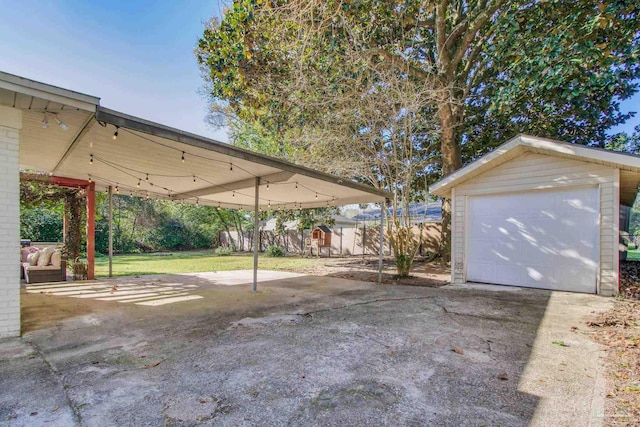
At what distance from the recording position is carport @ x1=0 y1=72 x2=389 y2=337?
349 cm

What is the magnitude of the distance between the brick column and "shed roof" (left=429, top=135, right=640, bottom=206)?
25.2ft

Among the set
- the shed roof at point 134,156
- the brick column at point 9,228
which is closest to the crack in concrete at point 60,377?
the brick column at point 9,228

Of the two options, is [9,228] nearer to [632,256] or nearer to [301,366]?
[301,366]

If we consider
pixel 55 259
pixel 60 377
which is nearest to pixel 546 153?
pixel 60 377

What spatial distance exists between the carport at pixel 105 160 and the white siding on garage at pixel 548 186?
80.0 inches

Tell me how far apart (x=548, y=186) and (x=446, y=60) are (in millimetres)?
4982

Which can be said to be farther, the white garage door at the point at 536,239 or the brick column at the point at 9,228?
the white garage door at the point at 536,239

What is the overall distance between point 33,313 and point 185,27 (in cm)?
790

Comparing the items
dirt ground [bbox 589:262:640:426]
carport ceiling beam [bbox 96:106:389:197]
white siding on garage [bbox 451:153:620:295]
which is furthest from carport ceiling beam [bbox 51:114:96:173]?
white siding on garage [bbox 451:153:620:295]

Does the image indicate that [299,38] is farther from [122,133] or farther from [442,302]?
[442,302]

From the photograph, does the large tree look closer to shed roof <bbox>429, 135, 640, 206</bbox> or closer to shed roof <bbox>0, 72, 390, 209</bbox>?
shed roof <bbox>429, 135, 640, 206</bbox>

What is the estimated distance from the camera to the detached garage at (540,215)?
19.2ft

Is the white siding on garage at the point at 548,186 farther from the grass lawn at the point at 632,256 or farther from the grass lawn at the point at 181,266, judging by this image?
the grass lawn at the point at 632,256

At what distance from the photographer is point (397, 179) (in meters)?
8.91
